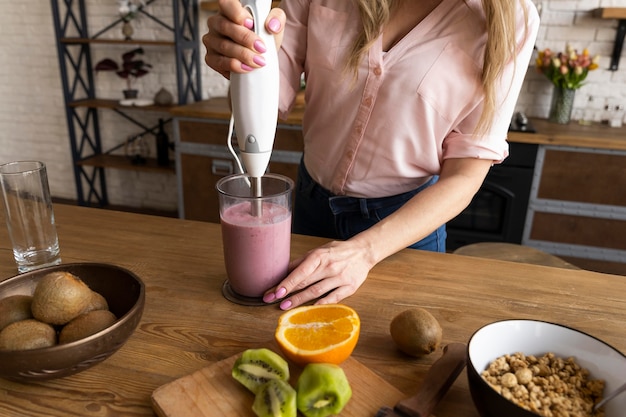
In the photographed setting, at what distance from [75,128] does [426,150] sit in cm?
335

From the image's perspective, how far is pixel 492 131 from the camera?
1054 mm

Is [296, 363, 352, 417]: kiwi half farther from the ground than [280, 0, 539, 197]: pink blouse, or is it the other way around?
[280, 0, 539, 197]: pink blouse

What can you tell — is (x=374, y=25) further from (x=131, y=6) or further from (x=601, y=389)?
(x=131, y=6)

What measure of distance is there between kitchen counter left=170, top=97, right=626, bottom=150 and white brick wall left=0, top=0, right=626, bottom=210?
27 cm

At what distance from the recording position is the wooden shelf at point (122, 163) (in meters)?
3.34

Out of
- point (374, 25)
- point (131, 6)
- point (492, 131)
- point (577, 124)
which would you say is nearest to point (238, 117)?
point (374, 25)

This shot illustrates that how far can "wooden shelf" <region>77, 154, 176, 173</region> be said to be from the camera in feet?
11.0

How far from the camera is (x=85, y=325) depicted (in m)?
0.64

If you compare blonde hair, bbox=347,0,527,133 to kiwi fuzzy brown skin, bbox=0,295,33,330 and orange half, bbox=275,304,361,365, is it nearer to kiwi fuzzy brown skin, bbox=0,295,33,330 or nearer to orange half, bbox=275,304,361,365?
orange half, bbox=275,304,361,365

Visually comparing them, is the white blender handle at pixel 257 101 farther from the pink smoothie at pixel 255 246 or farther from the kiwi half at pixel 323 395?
the kiwi half at pixel 323 395

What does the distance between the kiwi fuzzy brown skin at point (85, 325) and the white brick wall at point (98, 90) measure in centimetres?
288

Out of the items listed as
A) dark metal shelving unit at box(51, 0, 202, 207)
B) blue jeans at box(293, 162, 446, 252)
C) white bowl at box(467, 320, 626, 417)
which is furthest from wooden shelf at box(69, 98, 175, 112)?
white bowl at box(467, 320, 626, 417)

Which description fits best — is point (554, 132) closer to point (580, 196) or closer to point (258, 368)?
point (580, 196)

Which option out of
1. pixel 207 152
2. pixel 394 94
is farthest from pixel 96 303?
pixel 207 152
